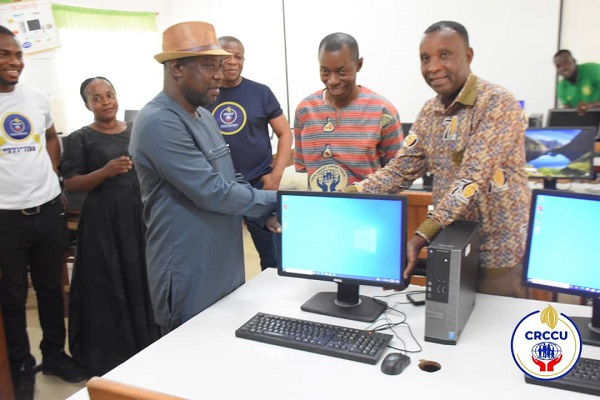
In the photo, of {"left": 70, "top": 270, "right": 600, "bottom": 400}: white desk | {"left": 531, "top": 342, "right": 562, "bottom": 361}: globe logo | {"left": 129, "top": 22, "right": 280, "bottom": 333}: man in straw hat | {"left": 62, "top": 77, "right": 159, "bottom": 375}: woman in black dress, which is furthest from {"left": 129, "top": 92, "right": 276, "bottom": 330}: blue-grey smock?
{"left": 531, "top": 342, "right": 562, "bottom": 361}: globe logo

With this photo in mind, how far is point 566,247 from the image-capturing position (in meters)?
1.47

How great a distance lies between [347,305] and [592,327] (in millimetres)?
717

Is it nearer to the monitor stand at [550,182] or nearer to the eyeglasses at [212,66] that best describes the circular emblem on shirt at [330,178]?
the eyeglasses at [212,66]

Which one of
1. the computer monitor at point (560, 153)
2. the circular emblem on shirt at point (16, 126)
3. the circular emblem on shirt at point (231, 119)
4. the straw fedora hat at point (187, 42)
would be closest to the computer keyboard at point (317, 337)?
the straw fedora hat at point (187, 42)

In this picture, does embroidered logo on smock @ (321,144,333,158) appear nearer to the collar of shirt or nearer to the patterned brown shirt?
the patterned brown shirt

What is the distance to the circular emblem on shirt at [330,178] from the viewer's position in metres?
2.34

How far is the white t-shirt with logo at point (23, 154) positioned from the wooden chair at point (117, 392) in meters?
1.75

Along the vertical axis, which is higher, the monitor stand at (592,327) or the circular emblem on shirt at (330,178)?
the circular emblem on shirt at (330,178)

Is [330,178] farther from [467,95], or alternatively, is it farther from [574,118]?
[574,118]

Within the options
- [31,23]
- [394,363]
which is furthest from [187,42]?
[31,23]

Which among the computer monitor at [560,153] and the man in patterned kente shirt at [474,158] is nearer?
the man in patterned kente shirt at [474,158]

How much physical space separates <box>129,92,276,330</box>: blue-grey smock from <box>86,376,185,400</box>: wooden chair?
0.83 metres

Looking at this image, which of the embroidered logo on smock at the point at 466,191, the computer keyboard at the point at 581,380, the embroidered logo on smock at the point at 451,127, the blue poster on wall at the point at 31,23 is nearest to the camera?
the computer keyboard at the point at 581,380

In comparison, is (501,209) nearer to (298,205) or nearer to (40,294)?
(298,205)
